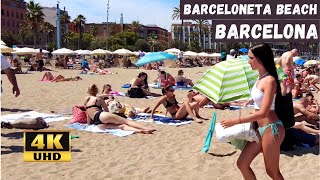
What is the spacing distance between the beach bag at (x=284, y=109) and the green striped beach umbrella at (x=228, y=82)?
6.81 feet

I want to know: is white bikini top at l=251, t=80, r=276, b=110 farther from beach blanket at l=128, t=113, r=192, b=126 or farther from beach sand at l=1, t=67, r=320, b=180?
beach blanket at l=128, t=113, r=192, b=126

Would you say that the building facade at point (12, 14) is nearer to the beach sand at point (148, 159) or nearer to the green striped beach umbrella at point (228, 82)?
the beach sand at point (148, 159)

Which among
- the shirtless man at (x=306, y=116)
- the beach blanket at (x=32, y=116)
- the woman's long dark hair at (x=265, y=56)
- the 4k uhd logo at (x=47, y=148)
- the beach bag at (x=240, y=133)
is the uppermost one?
the woman's long dark hair at (x=265, y=56)

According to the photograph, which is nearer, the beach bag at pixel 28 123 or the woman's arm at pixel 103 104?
the beach bag at pixel 28 123

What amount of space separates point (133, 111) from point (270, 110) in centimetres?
570

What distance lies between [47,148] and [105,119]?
6.07 ft

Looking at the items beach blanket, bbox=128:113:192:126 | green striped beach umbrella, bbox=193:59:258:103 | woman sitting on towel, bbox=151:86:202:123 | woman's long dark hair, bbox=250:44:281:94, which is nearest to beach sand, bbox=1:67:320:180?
beach blanket, bbox=128:113:192:126

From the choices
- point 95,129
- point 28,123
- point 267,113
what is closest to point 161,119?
point 95,129

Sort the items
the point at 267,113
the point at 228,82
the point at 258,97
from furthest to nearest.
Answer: the point at 228,82
the point at 258,97
the point at 267,113

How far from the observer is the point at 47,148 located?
17.8 feet

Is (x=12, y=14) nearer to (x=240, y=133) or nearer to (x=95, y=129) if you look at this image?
(x=95, y=129)

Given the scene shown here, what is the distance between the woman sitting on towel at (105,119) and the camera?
7156 millimetres

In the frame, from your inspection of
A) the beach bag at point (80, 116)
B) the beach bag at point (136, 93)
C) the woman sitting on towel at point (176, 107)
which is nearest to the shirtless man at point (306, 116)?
the woman sitting on towel at point (176, 107)

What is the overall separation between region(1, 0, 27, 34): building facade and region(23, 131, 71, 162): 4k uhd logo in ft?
291
